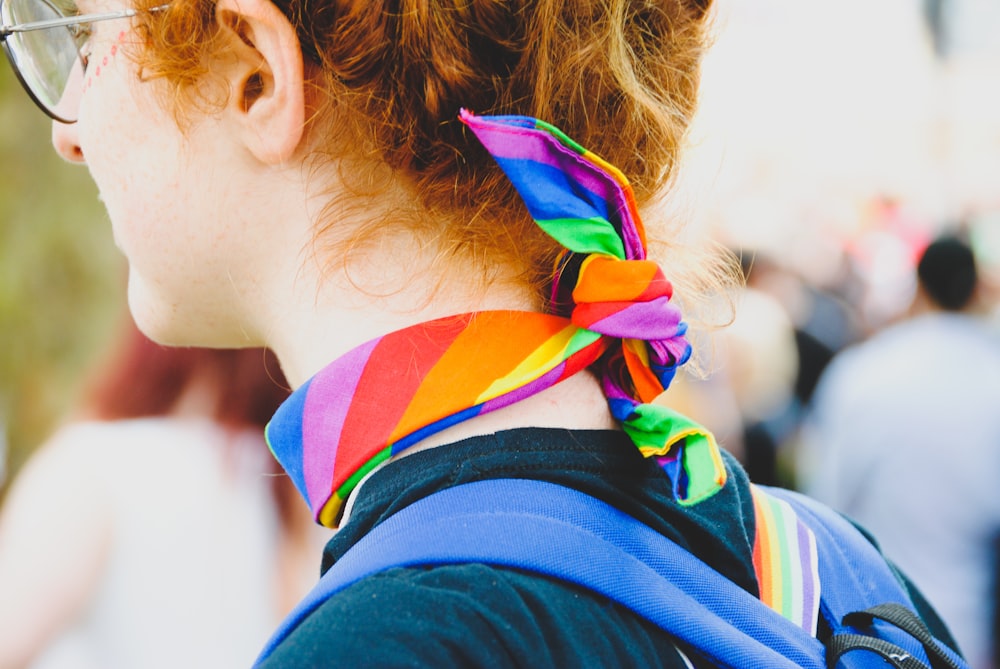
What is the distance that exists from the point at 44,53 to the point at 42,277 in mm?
2376

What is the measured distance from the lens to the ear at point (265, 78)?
84 cm

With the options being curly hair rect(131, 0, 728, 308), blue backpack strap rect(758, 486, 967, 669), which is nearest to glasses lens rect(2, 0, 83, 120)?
curly hair rect(131, 0, 728, 308)

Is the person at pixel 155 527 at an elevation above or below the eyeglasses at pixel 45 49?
below

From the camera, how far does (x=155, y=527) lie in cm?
179

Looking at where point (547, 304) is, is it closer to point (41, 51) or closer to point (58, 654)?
point (41, 51)

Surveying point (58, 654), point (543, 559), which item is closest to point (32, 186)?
point (58, 654)

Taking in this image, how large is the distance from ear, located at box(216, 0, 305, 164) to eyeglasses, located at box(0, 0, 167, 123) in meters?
0.22

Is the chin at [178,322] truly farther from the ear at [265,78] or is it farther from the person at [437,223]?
the ear at [265,78]

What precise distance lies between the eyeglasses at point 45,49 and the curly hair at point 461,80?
0.52 ft

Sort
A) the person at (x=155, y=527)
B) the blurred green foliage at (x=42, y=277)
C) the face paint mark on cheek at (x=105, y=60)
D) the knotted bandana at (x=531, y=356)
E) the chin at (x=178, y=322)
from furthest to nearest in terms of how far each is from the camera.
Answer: the blurred green foliage at (x=42, y=277) < the person at (x=155, y=527) < the chin at (x=178, y=322) < the face paint mark on cheek at (x=105, y=60) < the knotted bandana at (x=531, y=356)

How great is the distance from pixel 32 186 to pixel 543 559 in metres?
2.98

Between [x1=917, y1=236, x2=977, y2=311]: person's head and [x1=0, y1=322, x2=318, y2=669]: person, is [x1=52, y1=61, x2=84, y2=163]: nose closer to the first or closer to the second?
[x1=0, y1=322, x2=318, y2=669]: person

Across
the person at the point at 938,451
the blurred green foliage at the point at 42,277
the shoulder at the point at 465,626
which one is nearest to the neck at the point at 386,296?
the shoulder at the point at 465,626

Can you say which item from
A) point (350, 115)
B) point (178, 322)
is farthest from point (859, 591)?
point (178, 322)
